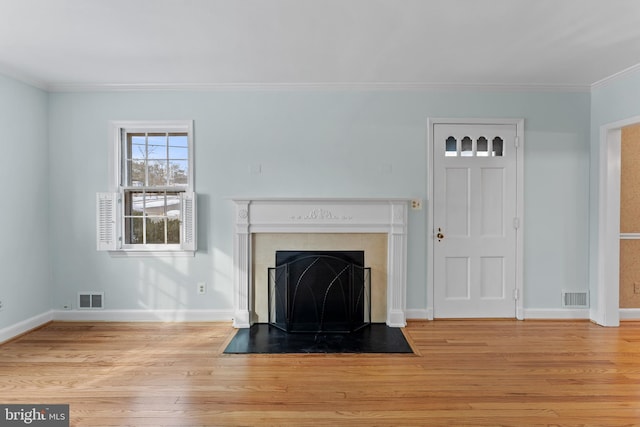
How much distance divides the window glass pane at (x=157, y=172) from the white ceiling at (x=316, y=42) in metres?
0.78

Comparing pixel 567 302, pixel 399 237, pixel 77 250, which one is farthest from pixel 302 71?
pixel 567 302

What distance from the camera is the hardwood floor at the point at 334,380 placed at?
227 centimetres

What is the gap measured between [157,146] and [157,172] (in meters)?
0.27

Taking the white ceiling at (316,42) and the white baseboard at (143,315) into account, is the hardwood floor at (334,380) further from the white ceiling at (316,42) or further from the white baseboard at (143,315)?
the white ceiling at (316,42)

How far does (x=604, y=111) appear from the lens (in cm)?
388

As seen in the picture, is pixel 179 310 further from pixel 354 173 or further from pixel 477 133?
pixel 477 133

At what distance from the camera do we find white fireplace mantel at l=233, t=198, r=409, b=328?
3891 millimetres

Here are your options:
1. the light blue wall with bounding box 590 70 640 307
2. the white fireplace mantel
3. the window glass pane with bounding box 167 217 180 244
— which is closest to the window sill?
the window glass pane with bounding box 167 217 180 244

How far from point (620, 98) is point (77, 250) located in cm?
553

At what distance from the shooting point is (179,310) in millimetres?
4059

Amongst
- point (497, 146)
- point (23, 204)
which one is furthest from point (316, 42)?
point (23, 204)

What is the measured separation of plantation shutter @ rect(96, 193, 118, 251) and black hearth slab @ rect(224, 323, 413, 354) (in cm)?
160

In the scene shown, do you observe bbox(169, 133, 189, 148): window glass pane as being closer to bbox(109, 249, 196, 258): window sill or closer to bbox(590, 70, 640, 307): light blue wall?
bbox(109, 249, 196, 258): window sill

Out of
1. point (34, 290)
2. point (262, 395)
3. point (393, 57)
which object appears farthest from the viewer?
point (34, 290)
